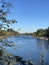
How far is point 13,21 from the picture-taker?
3.99 meters

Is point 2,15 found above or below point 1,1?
below

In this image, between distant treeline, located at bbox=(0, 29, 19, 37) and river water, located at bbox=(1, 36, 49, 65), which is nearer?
Result: distant treeline, located at bbox=(0, 29, 19, 37)

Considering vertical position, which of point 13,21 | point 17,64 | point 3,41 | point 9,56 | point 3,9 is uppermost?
point 3,9

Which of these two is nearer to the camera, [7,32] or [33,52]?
[7,32]

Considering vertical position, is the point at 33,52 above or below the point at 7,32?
below

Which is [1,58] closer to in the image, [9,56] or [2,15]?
[9,56]

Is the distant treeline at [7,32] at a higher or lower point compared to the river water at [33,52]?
higher

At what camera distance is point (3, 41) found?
3.97m

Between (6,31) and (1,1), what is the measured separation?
2.42 ft

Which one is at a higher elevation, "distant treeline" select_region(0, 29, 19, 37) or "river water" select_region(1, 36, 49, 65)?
"distant treeline" select_region(0, 29, 19, 37)

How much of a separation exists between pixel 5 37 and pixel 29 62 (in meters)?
0.85

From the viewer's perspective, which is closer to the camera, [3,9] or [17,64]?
[3,9]

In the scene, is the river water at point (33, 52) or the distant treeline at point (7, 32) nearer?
the distant treeline at point (7, 32)

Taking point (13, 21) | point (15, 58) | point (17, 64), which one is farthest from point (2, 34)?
point (17, 64)
